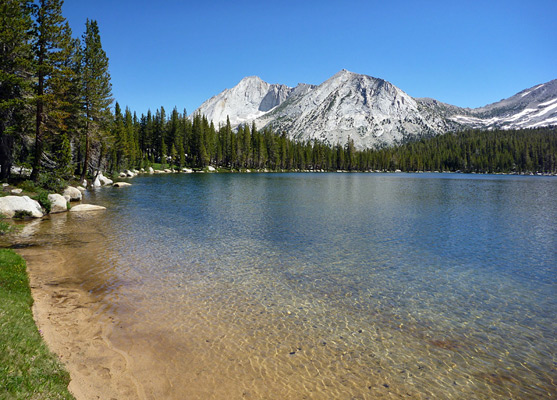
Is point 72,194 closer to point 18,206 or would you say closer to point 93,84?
point 18,206

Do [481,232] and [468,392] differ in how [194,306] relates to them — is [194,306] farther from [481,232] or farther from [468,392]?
[481,232]

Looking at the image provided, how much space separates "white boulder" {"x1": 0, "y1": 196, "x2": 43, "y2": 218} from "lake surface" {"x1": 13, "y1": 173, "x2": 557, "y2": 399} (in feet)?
14.5

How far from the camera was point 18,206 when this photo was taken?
26.3 metres

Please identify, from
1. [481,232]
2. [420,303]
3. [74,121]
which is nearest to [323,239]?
[420,303]

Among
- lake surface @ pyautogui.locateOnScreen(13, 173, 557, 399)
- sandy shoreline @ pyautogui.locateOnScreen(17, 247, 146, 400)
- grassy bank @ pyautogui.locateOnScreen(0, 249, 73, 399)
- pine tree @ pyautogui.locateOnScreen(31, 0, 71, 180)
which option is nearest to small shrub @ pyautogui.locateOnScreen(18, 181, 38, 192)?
pine tree @ pyautogui.locateOnScreen(31, 0, 71, 180)

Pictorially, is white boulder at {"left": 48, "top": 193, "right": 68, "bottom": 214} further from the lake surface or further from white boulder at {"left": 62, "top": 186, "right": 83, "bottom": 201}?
white boulder at {"left": 62, "top": 186, "right": 83, "bottom": 201}

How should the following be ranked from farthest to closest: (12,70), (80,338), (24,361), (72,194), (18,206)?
(72,194) → (12,70) → (18,206) → (80,338) → (24,361)

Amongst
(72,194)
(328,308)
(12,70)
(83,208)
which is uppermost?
(12,70)

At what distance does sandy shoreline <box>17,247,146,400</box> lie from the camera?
282 inches

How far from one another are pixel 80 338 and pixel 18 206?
2360 centimetres

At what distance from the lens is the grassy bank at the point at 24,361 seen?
18.4 ft

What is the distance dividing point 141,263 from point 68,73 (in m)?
32.0

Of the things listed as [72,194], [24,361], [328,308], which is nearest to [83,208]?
[72,194]

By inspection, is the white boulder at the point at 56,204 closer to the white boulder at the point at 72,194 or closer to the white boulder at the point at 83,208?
the white boulder at the point at 83,208
